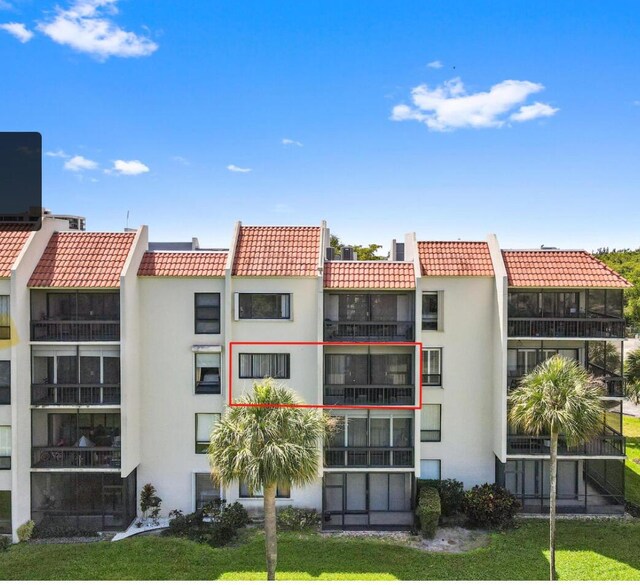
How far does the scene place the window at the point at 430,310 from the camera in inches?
917

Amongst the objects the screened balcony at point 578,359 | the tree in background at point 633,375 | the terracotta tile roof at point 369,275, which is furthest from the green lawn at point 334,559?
the terracotta tile roof at point 369,275

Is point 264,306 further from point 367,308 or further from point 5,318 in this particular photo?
point 5,318

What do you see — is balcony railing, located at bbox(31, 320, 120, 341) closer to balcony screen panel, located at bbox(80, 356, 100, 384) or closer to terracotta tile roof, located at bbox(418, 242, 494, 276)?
balcony screen panel, located at bbox(80, 356, 100, 384)

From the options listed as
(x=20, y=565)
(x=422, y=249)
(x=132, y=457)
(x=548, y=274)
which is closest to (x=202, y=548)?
(x=132, y=457)

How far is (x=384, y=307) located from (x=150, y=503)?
1359cm

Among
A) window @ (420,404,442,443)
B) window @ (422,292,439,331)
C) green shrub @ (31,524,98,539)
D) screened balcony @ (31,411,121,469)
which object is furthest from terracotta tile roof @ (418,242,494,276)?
green shrub @ (31,524,98,539)

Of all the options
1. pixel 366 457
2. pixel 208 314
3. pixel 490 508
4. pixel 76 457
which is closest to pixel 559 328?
pixel 490 508

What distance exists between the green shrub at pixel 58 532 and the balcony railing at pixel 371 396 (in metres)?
11.6

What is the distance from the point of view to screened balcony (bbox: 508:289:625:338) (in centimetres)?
2238

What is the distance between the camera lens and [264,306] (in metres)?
22.7

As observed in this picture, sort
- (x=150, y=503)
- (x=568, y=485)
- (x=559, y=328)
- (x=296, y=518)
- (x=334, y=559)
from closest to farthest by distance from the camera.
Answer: (x=334, y=559) → (x=296, y=518) → (x=150, y=503) → (x=559, y=328) → (x=568, y=485)

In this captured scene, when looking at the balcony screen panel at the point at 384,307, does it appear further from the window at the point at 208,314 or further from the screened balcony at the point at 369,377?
the window at the point at 208,314

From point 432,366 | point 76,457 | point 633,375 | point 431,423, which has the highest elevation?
point 432,366

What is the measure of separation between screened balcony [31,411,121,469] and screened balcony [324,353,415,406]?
9674 millimetres
